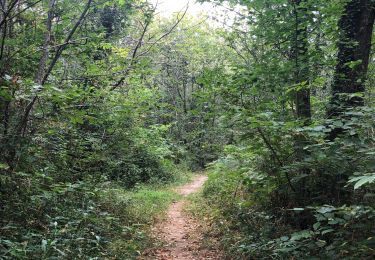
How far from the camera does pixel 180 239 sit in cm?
790

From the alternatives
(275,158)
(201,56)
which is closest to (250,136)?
(275,158)

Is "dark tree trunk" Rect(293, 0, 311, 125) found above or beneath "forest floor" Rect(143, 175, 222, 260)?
above

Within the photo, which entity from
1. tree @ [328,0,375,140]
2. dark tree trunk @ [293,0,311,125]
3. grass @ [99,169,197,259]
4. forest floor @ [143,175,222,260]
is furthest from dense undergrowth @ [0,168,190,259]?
tree @ [328,0,375,140]

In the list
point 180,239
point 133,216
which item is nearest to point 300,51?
point 180,239

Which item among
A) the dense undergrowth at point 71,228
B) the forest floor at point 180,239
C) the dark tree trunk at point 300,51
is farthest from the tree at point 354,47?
the dense undergrowth at point 71,228

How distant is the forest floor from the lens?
21.6 ft

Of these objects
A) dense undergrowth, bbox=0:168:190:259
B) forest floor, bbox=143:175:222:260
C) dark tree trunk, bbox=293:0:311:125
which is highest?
dark tree trunk, bbox=293:0:311:125

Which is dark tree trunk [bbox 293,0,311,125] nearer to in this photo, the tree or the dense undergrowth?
the tree

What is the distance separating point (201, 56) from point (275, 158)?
23.0 metres

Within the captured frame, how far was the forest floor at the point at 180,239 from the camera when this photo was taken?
6586 millimetres

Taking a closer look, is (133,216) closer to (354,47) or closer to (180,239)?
(180,239)

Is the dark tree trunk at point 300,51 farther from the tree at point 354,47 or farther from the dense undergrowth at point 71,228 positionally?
the dense undergrowth at point 71,228

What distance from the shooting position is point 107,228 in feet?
22.6

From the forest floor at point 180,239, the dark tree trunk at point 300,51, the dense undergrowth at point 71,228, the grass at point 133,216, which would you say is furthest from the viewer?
the forest floor at point 180,239
